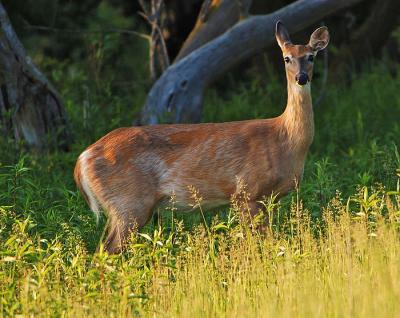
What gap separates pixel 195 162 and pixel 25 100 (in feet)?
10.6

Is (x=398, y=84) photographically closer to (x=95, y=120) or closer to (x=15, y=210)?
(x=95, y=120)

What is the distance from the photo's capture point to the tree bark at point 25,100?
1045 cm

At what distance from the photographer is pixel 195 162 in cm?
796

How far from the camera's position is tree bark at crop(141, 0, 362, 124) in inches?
435

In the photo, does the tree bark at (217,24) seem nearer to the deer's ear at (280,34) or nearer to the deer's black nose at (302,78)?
the deer's ear at (280,34)

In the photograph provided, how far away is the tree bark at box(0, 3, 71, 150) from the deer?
2600 mm

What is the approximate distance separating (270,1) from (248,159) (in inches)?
270

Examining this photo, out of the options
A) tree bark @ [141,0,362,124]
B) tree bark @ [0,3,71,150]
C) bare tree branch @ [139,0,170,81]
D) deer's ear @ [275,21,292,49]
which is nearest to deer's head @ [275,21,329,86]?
deer's ear @ [275,21,292,49]

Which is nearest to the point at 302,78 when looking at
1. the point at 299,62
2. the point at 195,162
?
the point at 299,62

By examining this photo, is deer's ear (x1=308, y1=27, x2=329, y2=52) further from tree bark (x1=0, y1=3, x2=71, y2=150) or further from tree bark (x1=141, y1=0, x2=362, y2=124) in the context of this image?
tree bark (x1=0, y1=3, x2=71, y2=150)

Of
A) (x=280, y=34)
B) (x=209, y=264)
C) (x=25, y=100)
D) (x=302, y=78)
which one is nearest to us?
(x=209, y=264)

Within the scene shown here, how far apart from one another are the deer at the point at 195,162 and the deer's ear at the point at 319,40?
0.16 metres

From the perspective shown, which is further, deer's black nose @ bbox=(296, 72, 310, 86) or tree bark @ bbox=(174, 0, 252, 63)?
tree bark @ bbox=(174, 0, 252, 63)

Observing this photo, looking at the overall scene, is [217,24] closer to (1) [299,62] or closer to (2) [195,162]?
(1) [299,62]
